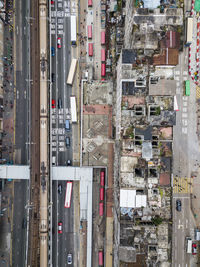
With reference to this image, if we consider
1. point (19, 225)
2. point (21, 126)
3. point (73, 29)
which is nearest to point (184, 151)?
point (73, 29)

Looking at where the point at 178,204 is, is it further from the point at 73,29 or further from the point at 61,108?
the point at 73,29

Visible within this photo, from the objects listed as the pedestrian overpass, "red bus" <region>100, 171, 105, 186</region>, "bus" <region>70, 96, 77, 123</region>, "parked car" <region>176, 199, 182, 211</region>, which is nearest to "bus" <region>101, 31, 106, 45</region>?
"bus" <region>70, 96, 77, 123</region>

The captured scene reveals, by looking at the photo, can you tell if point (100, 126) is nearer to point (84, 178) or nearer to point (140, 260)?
point (84, 178)

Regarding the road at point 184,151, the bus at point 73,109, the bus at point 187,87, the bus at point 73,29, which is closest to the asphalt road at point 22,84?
the bus at point 73,29

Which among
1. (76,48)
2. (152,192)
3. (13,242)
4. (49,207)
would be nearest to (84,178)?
(49,207)

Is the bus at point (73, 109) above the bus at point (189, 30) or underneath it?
underneath

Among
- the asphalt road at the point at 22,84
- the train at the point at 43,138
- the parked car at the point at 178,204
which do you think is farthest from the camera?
the asphalt road at the point at 22,84

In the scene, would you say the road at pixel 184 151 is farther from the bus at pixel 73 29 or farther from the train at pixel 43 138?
the train at pixel 43 138

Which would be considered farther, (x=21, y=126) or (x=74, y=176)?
(x=21, y=126)
